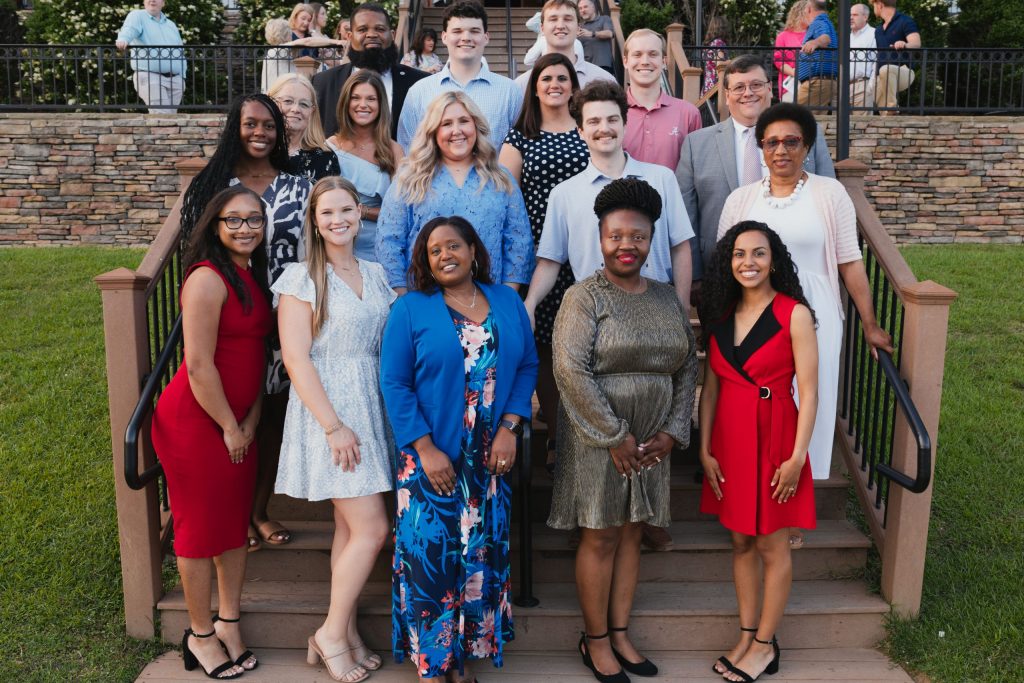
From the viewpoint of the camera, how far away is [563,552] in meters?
4.40

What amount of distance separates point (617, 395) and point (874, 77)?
1136 cm

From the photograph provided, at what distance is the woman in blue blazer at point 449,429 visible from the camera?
3.58 metres

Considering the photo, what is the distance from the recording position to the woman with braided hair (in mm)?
3637

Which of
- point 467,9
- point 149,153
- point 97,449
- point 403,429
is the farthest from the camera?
point 149,153

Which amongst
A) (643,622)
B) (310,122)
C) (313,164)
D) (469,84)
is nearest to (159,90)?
(469,84)

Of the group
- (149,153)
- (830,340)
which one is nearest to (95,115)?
(149,153)

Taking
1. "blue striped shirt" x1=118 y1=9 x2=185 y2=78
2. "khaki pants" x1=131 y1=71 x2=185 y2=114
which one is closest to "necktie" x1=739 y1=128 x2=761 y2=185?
"blue striped shirt" x1=118 y1=9 x2=185 y2=78

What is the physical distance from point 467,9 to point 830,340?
246 centimetres

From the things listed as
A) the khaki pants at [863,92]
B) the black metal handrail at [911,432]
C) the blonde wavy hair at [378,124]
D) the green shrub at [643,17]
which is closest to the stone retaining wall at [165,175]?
the khaki pants at [863,92]

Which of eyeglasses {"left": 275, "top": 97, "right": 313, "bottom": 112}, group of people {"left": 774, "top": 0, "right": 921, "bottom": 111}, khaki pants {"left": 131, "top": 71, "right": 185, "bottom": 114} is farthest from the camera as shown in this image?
khaki pants {"left": 131, "top": 71, "right": 185, "bottom": 114}

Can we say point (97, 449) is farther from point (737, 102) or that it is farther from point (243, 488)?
point (737, 102)

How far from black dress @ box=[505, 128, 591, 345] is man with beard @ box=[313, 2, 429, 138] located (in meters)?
1.26

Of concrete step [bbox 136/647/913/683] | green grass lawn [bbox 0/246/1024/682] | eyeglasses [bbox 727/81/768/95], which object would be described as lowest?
Answer: concrete step [bbox 136/647/913/683]

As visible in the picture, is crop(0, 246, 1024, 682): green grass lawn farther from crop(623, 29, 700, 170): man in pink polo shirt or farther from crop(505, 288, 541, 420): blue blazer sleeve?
crop(623, 29, 700, 170): man in pink polo shirt
